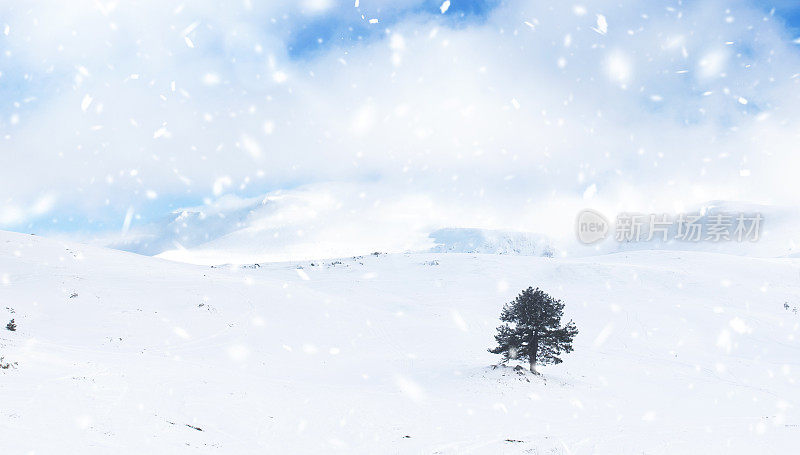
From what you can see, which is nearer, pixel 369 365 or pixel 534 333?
pixel 534 333

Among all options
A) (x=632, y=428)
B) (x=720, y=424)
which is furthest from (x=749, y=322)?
(x=632, y=428)

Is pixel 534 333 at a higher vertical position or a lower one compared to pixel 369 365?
higher

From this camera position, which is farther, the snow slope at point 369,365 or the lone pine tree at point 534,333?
the lone pine tree at point 534,333

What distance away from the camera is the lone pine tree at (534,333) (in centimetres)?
2402

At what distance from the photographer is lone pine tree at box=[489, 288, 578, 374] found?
2402cm

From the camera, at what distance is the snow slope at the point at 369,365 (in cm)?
1305

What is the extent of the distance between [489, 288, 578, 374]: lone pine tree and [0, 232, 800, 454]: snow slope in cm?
114

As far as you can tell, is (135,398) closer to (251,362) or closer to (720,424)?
(251,362)

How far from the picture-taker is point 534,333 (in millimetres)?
24359

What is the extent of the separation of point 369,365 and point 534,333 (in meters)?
8.79

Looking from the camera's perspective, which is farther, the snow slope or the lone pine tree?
the lone pine tree

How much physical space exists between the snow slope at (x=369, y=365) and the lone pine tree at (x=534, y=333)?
1143 mm

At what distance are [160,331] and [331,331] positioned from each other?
1048 cm

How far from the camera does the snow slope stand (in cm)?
1305
